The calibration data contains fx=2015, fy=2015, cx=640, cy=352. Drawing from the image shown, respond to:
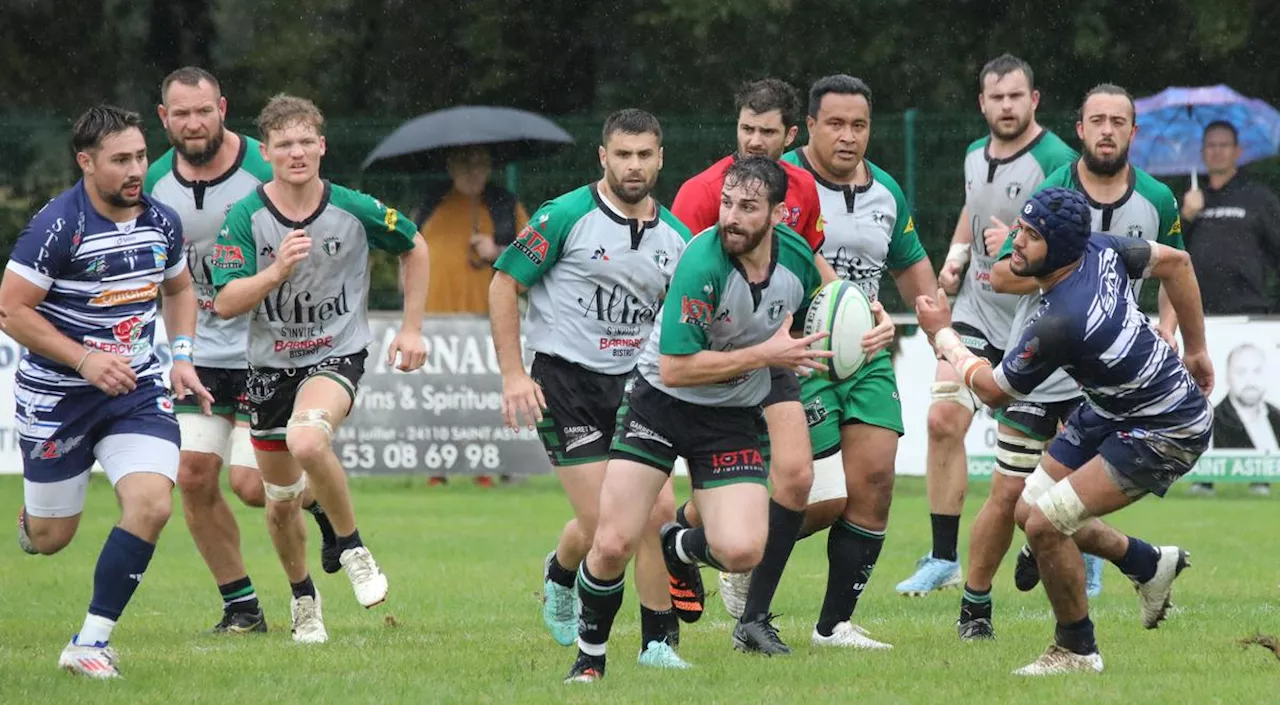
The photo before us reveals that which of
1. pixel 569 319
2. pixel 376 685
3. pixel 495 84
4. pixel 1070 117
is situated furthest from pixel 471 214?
pixel 376 685

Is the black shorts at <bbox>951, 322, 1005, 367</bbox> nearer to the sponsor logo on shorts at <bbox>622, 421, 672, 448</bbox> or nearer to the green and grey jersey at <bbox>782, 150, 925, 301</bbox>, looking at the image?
the green and grey jersey at <bbox>782, 150, 925, 301</bbox>

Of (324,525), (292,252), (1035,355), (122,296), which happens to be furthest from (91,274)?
(1035,355)

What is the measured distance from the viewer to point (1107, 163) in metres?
8.90

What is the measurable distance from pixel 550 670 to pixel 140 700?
4.93 ft

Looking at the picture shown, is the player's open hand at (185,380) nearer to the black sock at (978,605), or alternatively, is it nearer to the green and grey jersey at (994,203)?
the black sock at (978,605)

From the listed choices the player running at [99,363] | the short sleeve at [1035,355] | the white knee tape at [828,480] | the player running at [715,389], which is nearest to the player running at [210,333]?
the player running at [99,363]

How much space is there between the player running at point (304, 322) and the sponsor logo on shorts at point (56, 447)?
36.4 inches

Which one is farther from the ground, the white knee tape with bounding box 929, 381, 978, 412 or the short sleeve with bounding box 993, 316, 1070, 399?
the short sleeve with bounding box 993, 316, 1070, 399

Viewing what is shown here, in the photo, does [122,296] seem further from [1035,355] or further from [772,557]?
[1035,355]

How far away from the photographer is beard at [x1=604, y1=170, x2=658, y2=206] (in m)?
7.86

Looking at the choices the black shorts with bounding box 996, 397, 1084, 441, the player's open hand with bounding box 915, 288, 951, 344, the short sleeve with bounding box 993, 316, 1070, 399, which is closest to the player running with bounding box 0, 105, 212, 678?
the player's open hand with bounding box 915, 288, 951, 344

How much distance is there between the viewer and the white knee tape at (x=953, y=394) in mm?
9812

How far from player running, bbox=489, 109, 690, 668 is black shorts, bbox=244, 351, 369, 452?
3.36 feet

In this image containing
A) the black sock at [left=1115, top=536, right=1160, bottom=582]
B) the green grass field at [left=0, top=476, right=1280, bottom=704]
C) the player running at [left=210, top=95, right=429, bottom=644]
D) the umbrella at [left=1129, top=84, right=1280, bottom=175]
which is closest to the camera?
the green grass field at [left=0, top=476, right=1280, bottom=704]
